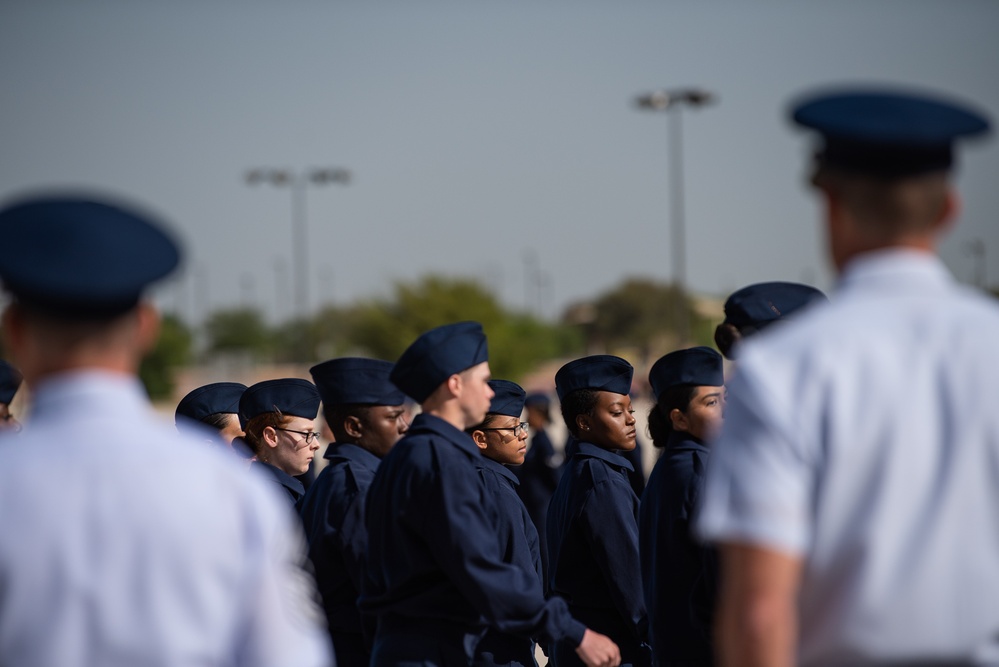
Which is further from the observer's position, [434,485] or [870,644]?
[434,485]

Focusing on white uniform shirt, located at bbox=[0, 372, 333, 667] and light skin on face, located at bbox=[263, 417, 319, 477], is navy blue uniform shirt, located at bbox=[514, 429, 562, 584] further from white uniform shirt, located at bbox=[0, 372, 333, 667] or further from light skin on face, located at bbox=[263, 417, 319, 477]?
white uniform shirt, located at bbox=[0, 372, 333, 667]

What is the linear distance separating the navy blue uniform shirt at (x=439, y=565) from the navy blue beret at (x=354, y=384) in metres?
1.37

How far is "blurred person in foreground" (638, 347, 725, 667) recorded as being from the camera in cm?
518

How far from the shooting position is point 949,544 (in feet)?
7.27

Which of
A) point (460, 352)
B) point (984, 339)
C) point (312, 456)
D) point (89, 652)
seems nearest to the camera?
point (89, 652)

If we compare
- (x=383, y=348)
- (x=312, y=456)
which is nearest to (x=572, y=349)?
(x=383, y=348)

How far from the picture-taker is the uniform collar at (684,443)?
18.2ft

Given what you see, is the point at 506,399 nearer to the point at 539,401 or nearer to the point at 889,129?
the point at 539,401

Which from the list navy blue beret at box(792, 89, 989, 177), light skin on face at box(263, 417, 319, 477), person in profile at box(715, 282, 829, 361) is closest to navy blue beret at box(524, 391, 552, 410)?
light skin on face at box(263, 417, 319, 477)

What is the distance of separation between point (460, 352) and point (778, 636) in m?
2.90

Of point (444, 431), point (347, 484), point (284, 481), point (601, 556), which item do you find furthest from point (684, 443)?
point (284, 481)

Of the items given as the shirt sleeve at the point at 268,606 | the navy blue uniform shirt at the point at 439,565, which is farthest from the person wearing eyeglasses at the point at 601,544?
the shirt sleeve at the point at 268,606

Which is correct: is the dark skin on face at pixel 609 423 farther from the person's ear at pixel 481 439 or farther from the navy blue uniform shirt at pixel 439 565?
the navy blue uniform shirt at pixel 439 565

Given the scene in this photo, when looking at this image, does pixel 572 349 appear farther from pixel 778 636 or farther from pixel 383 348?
pixel 778 636
